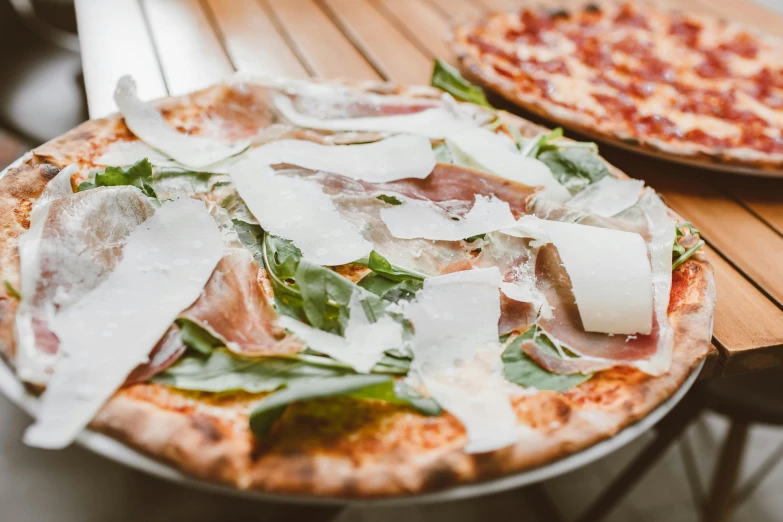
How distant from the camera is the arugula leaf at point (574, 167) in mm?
1619

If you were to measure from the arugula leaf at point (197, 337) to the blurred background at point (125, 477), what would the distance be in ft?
2.66

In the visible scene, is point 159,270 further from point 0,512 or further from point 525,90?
Answer: point 525,90

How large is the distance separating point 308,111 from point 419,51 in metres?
0.87

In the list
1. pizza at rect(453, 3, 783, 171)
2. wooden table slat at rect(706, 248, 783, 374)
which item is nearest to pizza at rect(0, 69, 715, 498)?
wooden table slat at rect(706, 248, 783, 374)

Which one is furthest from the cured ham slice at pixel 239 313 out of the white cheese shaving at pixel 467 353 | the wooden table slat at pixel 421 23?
the wooden table slat at pixel 421 23

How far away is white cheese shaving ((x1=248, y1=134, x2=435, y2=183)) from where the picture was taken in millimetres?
1478

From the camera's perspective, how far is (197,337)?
41.5 inches

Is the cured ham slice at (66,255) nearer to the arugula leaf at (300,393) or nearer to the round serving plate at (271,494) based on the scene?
the round serving plate at (271,494)

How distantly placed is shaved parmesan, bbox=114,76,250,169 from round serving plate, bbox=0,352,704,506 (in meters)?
0.68

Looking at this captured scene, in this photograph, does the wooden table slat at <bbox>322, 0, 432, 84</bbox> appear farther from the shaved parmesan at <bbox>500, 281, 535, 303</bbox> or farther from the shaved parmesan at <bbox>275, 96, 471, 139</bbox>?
the shaved parmesan at <bbox>500, 281, 535, 303</bbox>

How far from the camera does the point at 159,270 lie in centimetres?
113

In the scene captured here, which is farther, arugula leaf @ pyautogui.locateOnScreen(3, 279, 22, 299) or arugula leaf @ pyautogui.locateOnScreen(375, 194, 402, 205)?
arugula leaf @ pyautogui.locateOnScreen(375, 194, 402, 205)

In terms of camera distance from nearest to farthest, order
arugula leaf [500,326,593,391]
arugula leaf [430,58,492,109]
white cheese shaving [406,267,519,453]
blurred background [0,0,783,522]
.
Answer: white cheese shaving [406,267,519,453] < arugula leaf [500,326,593,391] < blurred background [0,0,783,522] < arugula leaf [430,58,492,109]

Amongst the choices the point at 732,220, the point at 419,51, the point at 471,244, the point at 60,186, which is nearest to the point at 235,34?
the point at 419,51
